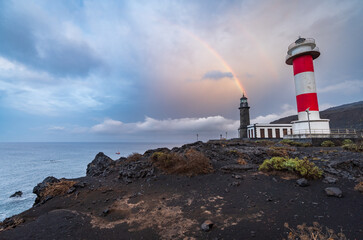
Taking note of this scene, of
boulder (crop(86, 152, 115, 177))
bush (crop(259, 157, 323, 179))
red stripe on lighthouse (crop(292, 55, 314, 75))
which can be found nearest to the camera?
bush (crop(259, 157, 323, 179))

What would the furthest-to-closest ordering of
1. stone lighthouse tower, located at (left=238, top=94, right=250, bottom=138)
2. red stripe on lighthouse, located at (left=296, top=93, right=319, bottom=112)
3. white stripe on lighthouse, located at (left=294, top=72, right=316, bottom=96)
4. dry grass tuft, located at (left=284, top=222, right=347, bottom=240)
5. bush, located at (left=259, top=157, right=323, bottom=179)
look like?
1. stone lighthouse tower, located at (left=238, top=94, right=250, bottom=138)
2. white stripe on lighthouse, located at (left=294, top=72, right=316, bottom=96)
3. red stripe on lighthouse, located at (left=296, top=93, right=319, bottom=112)
4. bush, located at (left=259, top=157, right=323, bottom=179)
5. dry grass tuft, located at (left=284, top=222, right=347, bottom=240)

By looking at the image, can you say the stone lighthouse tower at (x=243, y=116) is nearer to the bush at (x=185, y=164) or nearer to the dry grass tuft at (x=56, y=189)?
the bush at (x=185, y=164)

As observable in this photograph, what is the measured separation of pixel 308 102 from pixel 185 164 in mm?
26156

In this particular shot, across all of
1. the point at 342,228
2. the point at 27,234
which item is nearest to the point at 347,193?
the point at 342,228

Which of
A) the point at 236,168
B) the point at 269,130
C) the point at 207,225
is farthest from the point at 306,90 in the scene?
the point at 207,225

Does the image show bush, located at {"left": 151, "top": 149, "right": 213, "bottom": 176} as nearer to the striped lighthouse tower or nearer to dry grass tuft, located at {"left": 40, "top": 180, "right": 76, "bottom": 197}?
dry grass tuft, located at {"left": 40, "top": 180, "right": 76, "bottom": 197}

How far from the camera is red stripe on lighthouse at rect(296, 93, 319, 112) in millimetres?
26094

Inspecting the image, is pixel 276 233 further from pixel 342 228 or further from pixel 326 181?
pixel 326 181

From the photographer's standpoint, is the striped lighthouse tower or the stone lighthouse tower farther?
the stone lighthouse tower

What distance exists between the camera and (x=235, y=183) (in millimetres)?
7109

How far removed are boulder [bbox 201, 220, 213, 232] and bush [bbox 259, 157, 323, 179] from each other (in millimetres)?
5046

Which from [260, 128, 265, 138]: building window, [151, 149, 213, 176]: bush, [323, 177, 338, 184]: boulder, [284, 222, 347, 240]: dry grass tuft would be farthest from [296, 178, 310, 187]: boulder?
[260, 128, 265, 138]: building window

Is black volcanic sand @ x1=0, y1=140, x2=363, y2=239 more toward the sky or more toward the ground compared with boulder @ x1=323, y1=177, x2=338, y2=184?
more toward the ground

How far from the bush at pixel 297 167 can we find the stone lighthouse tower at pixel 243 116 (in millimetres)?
41636
